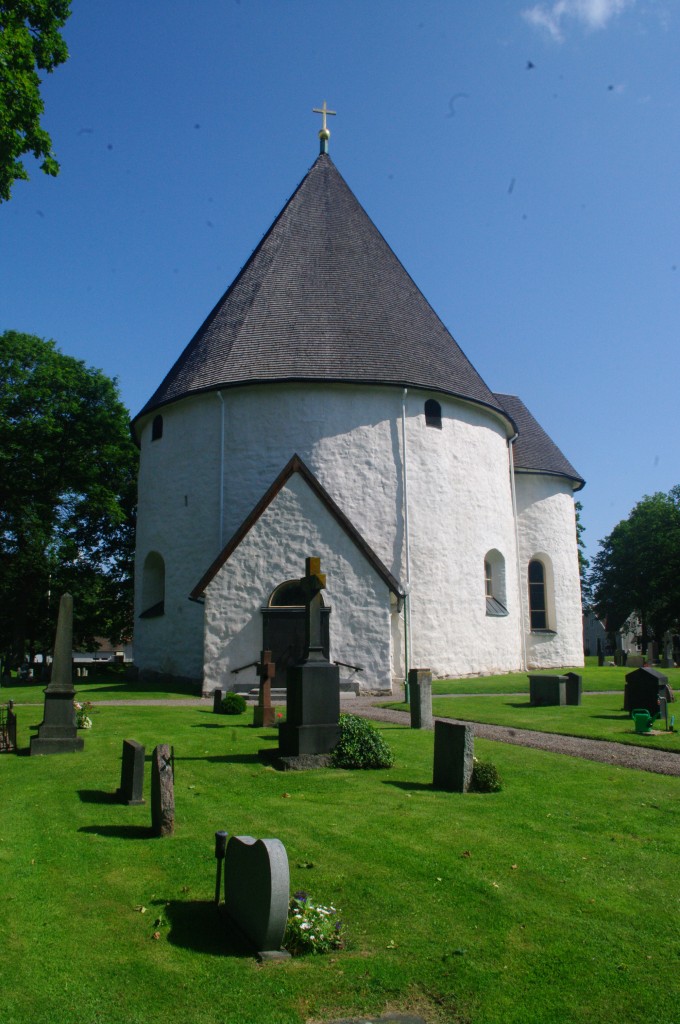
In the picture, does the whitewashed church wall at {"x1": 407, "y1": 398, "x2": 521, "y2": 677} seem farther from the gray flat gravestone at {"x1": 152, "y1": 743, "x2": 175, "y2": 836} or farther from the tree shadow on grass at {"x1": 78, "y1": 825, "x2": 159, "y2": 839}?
the gray flat gravestone at {"x1": 152, "y1": 743, "x2": 175, "y2": 836}

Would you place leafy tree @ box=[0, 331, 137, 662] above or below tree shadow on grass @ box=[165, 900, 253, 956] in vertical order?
above

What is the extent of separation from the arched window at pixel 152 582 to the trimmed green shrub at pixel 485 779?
18789 mm

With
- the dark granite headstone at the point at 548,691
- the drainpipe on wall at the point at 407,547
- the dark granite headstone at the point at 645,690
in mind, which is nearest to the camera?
the dark granite headstone at the point at 645,690

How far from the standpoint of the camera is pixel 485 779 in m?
8.49

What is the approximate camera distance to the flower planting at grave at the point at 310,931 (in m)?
4.86

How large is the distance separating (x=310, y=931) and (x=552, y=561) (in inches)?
1054

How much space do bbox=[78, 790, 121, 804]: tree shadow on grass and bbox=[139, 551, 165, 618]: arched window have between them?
1755cm

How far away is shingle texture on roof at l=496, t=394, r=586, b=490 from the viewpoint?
1220 inches

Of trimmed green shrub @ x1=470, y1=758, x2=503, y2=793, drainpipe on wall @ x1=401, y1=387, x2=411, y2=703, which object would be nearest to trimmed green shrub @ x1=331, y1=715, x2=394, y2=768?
trimmed green shrub @ x1=470, y1=758, x2=503, y2=793

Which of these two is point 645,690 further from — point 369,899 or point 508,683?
point 369,899

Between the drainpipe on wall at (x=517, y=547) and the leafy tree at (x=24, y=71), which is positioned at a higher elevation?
the leafy tree at (x=24, y=71)

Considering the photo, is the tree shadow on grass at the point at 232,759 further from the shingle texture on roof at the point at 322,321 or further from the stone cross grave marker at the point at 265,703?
the shingle texture on roof at the point at 322,321

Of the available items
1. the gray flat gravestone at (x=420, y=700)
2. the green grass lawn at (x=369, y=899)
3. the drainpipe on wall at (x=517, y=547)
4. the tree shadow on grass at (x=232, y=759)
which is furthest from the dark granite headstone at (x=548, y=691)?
the drainpipe on wall at (x=517, y=547)

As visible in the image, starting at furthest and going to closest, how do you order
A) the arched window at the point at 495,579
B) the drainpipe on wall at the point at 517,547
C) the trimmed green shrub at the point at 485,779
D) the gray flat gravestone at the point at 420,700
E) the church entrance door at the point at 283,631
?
the drainpipe on wall at the point at 517,547 → the arched window at the point at 495,579 → the church entrance door at the point at 283,631 → the gray flat gravestone at the point at 420,700 → the trimmed green shrub at the point at 485,779
